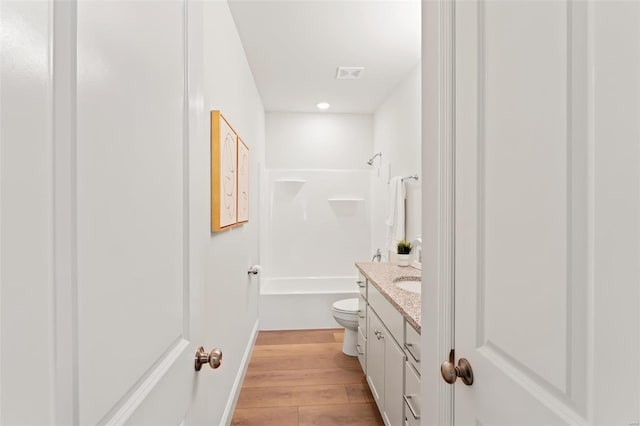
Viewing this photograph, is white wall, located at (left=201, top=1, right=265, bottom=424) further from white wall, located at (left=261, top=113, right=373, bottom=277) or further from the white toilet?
white wall, located at (left=261, top=113, right=373, bottom=277)

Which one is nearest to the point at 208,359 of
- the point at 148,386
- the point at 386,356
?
the point at 148,386

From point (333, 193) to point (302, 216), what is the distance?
50 centimetres

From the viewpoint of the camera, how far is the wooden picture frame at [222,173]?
1686 millimetres

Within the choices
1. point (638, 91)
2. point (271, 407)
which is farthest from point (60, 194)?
point (271, 407)

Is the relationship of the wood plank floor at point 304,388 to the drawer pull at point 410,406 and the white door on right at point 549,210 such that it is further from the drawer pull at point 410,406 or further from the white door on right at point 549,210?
the white door on right at point 549,210

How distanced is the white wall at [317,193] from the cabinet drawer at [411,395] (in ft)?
9.30

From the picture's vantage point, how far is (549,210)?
1.88 ft

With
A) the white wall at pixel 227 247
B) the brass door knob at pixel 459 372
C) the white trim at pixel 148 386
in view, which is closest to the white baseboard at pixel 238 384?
the white wall at pixel 227 247

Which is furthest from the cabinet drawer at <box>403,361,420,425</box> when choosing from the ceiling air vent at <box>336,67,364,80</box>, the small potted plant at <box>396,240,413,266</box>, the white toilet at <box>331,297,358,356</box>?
the ceiling air vent at <box>336,67,364,80</box>

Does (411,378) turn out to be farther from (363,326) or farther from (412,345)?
(363,326)

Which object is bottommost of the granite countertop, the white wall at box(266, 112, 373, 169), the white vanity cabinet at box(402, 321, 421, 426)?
the white vanity cabinet at box(402, 321, 421, 426)

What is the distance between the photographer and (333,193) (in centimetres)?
447

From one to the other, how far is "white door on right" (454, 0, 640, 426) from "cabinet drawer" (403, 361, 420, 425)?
66 centimetres

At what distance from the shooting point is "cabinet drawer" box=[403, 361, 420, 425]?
4.74ft
